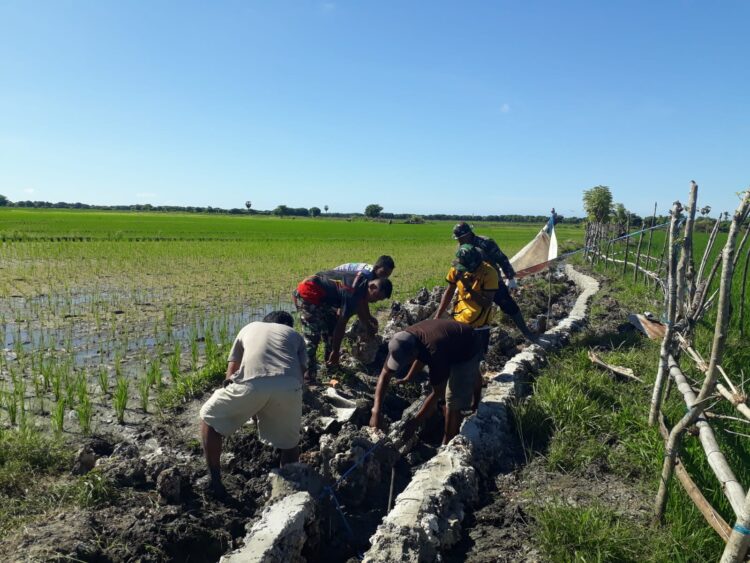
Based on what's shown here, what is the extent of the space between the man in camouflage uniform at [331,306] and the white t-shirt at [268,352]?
160 cm

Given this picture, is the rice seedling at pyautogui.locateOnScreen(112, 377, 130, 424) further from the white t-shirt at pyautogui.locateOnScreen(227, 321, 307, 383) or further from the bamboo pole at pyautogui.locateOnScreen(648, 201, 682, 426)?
the bamboo pole at pyautogui.locateOnScreen(648, 201, 682, 426)

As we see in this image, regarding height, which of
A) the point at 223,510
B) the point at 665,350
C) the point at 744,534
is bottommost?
the point at 223,510

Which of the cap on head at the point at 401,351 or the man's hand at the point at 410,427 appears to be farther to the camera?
the man's hand at the point at 410,427

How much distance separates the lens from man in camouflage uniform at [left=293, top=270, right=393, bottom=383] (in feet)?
17.1

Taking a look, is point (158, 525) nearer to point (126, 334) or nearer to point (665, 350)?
point (665, 350)

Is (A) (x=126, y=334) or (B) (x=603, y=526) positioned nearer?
(B) (x=603, y=526)

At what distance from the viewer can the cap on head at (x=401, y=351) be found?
12.4 feet

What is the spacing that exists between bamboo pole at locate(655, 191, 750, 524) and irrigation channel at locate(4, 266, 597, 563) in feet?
3.62

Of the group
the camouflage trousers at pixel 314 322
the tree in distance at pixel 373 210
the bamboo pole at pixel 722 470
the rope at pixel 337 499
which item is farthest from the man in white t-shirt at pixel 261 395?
the tree in distance at pixel 373 210

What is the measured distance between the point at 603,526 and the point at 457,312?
107 inches

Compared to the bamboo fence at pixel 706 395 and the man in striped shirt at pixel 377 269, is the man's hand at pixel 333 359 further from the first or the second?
the bamboo fence at pixel 706 395

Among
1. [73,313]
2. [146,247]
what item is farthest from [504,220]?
[73,313]

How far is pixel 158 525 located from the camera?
9.48 ft

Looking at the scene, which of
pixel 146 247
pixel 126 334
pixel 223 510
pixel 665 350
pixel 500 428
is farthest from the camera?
pixel 146 247
